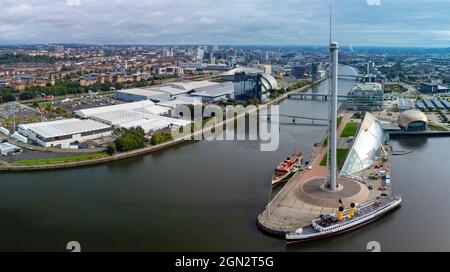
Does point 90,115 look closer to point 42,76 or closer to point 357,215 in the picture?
point 357,215

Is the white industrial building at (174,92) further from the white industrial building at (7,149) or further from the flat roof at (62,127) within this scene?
the white industrial building at (7,149)

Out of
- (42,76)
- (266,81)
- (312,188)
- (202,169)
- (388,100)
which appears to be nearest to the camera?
(312,188)

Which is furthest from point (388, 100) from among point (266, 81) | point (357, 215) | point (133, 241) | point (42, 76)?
point (42, 76)

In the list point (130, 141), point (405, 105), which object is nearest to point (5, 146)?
point (130, 141)

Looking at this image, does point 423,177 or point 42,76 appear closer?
point 423,177

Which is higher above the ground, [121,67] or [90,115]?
[121,67]

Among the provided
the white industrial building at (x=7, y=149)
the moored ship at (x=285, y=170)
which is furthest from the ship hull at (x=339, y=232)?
the white industrial building at (x=7, y=149)

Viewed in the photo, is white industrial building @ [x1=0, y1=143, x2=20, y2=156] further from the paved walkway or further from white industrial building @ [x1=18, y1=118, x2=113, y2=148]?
the paved walkway
